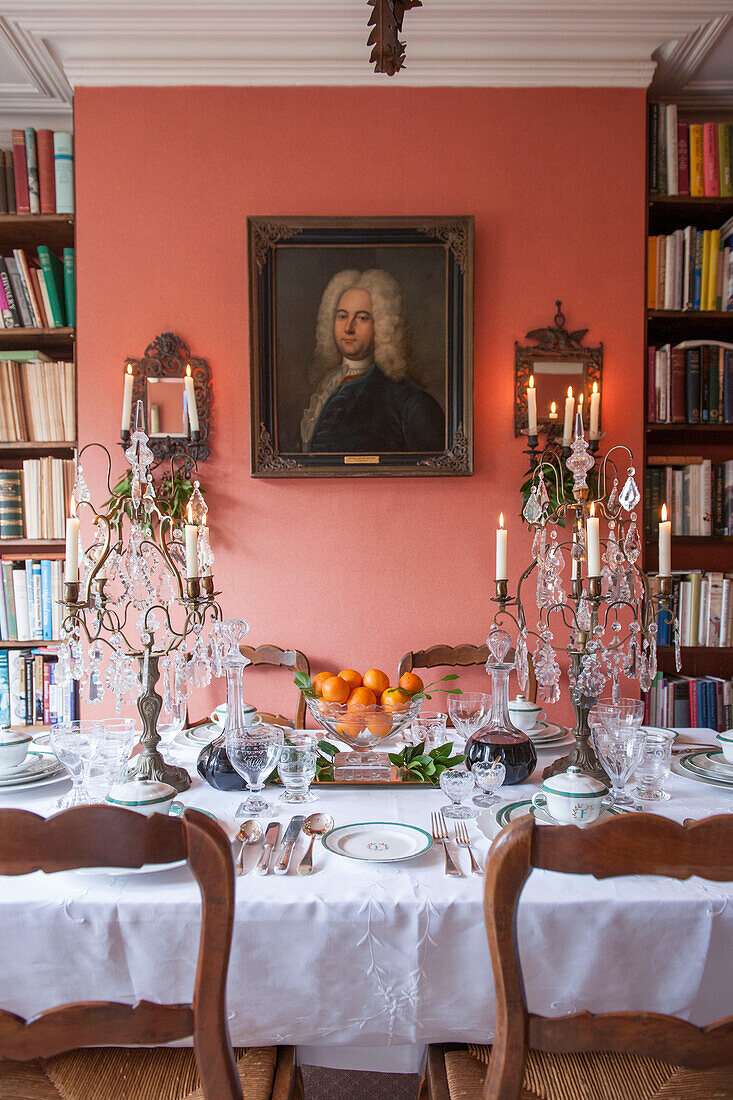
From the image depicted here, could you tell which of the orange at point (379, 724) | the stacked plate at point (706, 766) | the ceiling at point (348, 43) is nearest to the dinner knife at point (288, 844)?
the orange at point (379, 724)

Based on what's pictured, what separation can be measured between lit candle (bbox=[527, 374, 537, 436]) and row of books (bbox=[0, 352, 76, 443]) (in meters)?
1.78

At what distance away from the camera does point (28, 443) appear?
291 centimetres

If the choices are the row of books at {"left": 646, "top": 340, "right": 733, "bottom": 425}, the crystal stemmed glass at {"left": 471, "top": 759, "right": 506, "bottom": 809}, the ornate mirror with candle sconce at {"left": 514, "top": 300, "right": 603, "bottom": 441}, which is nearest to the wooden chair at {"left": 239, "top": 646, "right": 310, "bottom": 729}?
the ornate mirror with candle sconce at {"left": 514, "top": 300, "right": 603, "bottom": 441}

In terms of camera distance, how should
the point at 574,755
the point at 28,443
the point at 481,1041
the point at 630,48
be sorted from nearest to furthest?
the point at 481,1041
the point at 574,755
the point at 630,48
the point at 28,443

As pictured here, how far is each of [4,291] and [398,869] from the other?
277cm

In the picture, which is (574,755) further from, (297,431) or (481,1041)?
(297,431)

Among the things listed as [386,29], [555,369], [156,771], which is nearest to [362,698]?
[156,771]

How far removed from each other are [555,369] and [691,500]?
29.9 inches

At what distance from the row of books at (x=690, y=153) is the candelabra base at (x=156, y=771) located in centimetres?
273

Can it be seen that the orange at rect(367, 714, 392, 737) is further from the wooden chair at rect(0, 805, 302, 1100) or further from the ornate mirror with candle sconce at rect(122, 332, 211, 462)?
the ornate mirror with candle sconce at rect(122, 332, 211, 462)

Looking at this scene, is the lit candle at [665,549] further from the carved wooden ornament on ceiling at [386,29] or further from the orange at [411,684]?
the carved wooden ornament on ceiling at [386,29]

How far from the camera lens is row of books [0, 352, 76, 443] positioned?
9.60ft

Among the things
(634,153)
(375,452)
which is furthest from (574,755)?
(634,153)

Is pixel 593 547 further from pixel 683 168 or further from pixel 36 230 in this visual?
pixel 36 230
